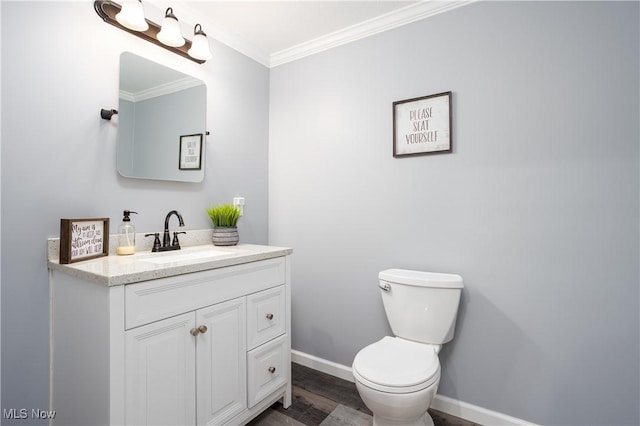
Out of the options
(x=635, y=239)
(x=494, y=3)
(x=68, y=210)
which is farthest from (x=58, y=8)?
(x=635, y=239)

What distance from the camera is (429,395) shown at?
129cm

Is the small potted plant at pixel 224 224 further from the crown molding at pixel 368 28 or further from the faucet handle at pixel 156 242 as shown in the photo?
the crown molding at pixel 368 28

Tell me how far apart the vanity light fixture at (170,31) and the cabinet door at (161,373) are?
4.58 ft

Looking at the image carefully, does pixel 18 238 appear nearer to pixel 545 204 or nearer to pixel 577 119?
pixel 545 204

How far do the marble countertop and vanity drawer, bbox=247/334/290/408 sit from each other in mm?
479

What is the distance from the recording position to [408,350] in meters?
1.51

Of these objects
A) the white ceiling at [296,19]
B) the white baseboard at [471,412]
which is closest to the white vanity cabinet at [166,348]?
the white baseboard at [471,412]

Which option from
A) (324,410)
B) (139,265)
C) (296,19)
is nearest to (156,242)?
(139,265)

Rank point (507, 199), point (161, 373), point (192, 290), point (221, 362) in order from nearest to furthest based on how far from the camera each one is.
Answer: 1. point (161, 373)
2. point (192, 290)
3. point (221, 362)
4. point (507, 199)

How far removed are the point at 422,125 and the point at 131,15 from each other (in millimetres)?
1582

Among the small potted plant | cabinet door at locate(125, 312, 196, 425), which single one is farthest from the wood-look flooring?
the small potted plant

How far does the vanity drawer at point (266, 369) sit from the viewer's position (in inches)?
59.9

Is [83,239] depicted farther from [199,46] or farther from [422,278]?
[422,278]

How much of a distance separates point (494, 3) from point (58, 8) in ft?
6.83
